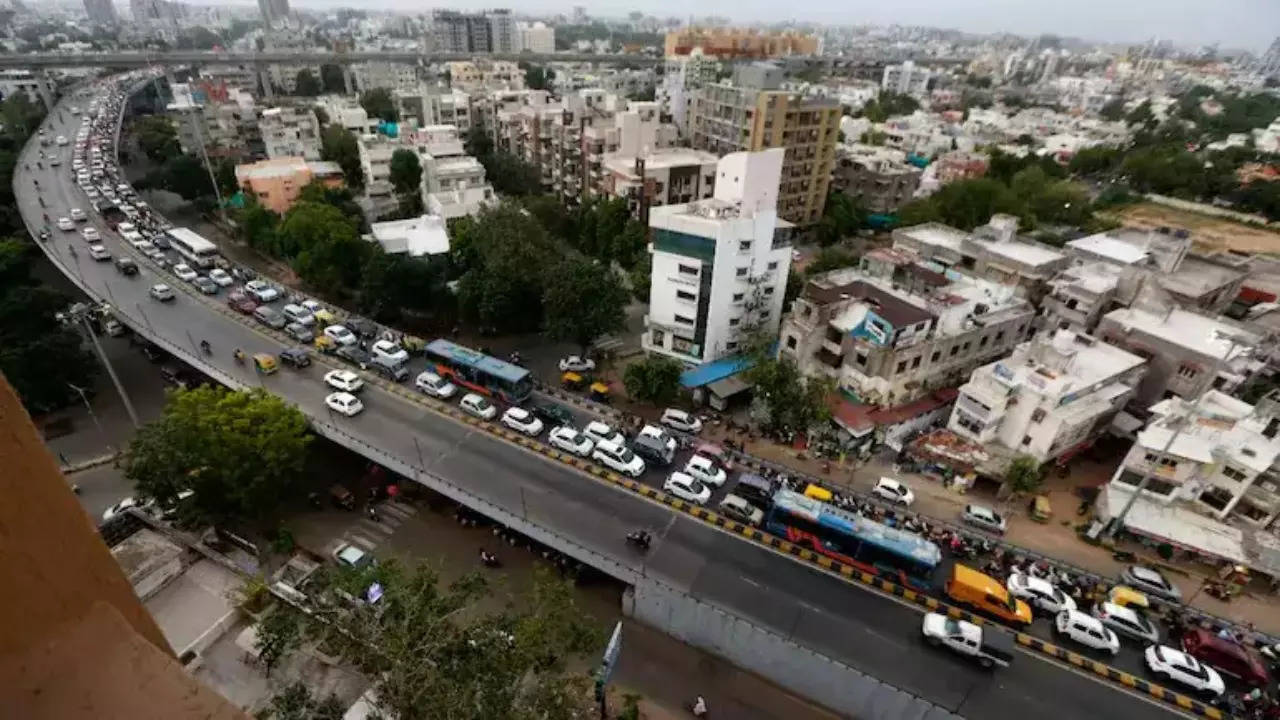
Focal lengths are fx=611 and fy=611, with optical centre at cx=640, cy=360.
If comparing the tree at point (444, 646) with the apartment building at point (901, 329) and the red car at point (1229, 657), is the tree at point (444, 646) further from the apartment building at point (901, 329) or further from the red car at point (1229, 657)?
the apartment building at point (901, 329)

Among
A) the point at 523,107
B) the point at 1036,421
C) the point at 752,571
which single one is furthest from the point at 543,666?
the point at 523,107

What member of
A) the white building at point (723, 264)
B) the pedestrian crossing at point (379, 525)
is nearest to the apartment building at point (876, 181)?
the white building at point (723, 264)

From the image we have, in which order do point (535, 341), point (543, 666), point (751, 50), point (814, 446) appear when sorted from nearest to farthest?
point (543, 666) < point (814, 446) < point (535, 341) < point (751, 50)

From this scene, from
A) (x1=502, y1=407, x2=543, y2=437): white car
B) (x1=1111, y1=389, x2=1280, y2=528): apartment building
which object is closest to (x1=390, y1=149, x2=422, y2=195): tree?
(x1=502, y1=407, x2=543, y2=437): white car

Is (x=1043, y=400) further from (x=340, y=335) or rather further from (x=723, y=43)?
(x=723, y=43)

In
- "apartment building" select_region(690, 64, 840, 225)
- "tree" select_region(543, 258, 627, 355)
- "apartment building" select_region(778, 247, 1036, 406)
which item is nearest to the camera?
"apartment building" select_region(778, 247, 1036, 406)

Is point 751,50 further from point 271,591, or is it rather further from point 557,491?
point 271,591

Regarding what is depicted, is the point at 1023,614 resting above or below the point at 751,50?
below

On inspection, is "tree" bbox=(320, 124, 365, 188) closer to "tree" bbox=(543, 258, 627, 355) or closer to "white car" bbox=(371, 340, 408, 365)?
"white car" bbox=(371, 340, 408, 365)
